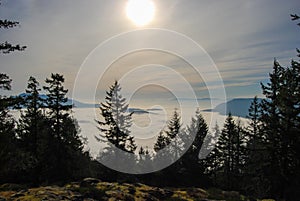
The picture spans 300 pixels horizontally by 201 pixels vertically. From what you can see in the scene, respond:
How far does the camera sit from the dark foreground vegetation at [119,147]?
15116 millimetres

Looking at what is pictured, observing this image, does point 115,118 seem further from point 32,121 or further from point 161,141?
point 161,141

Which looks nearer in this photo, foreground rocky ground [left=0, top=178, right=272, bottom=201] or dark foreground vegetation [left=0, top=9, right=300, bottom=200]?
foreground rocky ground [left=0, top=178, right=272, bottom=201]

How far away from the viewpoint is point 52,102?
2631cm

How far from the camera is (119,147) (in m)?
33.3

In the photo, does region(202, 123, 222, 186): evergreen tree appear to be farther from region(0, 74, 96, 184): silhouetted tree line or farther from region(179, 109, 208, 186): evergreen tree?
region(0, 74, 96, 184): silhouetted tree line

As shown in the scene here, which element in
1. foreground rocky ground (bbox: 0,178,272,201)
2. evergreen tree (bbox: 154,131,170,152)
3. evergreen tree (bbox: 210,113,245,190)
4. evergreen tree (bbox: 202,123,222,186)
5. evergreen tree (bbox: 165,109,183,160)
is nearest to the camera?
foreground rocky ground (bbox: 0,178,272,201)

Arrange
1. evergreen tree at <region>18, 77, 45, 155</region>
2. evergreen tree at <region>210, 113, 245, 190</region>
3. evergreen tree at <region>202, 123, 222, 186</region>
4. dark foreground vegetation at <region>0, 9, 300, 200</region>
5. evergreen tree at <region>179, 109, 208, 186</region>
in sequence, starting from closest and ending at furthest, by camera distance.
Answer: dark foreground vegetation at <region>0, 9, 300, 200</region>, evergreen tree at <region>18, 77, 45, 155</region>, evergreen tree at <region>210, 113, 245, 190</region>, evergreen tree at <region>179, 109, 208, 186</region>, evergreen tree at <region>202, 123, 222, 186</region>

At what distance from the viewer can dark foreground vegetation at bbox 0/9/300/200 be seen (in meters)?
15.1

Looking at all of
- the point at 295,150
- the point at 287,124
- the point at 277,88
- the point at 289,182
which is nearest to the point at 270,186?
the point at 289,182

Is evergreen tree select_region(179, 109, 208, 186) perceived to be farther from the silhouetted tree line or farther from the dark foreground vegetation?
the silhouetted tree line

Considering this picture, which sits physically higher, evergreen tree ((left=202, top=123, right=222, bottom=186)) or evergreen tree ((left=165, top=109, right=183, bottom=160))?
evergreen tree ((left=165, top=109, right=183, bottom=160))

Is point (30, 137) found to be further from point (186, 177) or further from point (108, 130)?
point (186, 177)

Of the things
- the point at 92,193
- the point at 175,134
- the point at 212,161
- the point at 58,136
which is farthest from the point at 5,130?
the point at 212,161

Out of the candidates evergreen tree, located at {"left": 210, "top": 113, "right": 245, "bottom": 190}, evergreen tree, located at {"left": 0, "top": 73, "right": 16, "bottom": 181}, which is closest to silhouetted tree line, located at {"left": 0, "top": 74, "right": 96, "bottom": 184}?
evergreen tree, located at {"left": 0, "top": 73, "right": 16, "bottom": 181}
